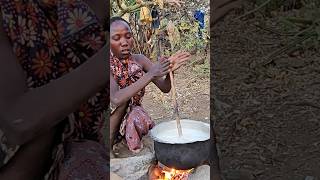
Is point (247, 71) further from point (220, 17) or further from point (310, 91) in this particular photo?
point (220, 17)

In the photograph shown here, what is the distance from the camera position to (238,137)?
2.31 m

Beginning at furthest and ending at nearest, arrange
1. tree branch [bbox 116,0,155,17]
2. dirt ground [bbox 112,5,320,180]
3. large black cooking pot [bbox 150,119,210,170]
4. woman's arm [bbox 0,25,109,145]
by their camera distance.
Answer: dirt ground [bbox 112,5,320,180], large black cooking pot [bbox 150,119,210,170], tree branch [bbox 116,0,155,17], woman's arm [bbox 0,25,109,145]

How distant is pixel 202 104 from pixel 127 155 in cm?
24

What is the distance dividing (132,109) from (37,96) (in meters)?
0.62

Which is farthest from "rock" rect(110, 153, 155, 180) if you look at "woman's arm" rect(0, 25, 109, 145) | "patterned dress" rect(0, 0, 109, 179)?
"woman's arm" rect(0, 25, 109, 145)

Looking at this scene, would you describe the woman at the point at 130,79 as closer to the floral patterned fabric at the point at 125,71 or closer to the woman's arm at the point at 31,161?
the floral patterned fabric at the point at 125,71

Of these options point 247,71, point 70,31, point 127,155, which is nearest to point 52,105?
point 70,31

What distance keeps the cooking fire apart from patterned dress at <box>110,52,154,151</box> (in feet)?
0.30

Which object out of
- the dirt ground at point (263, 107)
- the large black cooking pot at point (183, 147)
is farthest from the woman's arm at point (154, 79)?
the dirt ground at point (263, 107)

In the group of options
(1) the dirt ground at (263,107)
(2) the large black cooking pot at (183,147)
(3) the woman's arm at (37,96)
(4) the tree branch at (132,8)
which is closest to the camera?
(3) the woman's arm at (37,96)

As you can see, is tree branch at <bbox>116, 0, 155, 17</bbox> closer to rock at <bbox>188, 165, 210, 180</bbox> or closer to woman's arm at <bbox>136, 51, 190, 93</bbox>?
woman's arm at <bbox>136, 51, 190, 93</bbox>

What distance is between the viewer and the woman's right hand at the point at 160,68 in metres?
1.27

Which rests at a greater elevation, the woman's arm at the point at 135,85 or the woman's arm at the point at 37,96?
the woman's arm at the point at 37,96

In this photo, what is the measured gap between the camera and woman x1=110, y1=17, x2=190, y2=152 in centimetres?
126
